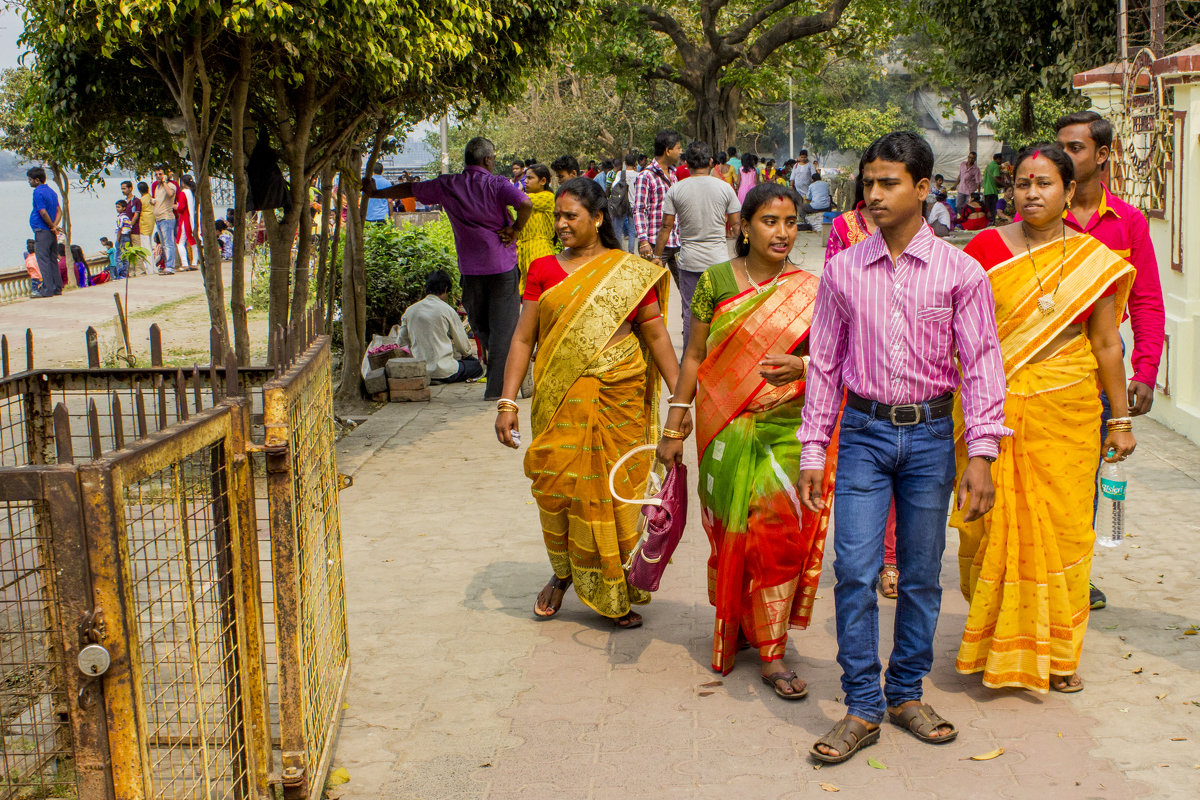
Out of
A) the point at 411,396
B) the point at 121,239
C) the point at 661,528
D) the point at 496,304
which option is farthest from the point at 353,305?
the point at 121,239

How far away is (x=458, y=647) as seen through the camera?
4.76m

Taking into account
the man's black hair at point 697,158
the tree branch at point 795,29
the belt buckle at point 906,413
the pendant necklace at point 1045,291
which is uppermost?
the tree branch at point 795,29

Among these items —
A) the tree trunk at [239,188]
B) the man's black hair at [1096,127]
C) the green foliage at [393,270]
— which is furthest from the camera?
the green foliage at [393,270]

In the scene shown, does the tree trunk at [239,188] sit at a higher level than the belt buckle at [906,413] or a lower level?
higher

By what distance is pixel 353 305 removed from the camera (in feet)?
32.7

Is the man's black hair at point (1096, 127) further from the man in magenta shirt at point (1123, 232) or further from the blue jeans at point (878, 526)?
the blue jeans at point (878, 526)

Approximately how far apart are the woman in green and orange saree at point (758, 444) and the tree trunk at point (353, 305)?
19.1ft

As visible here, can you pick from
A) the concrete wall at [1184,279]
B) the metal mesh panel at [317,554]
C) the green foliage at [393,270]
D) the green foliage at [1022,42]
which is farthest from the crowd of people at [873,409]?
the green foliage at [1022,42]

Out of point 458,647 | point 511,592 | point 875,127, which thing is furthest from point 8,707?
point 875,127

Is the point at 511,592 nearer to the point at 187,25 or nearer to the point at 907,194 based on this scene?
the point at 907,194

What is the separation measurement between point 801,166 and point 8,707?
25.7 meters

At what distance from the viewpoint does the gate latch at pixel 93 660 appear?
2.21 m

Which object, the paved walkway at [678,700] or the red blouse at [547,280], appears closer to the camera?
the paved walkway at [678,700]

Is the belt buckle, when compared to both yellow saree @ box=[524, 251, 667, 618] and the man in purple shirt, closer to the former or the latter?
yellow saree @ box=[524, 251, 667, 618]
